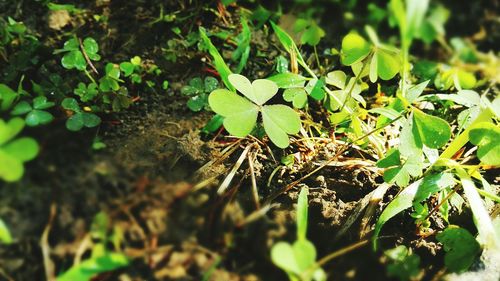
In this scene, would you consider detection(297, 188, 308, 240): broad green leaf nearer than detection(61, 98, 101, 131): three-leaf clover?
Yes

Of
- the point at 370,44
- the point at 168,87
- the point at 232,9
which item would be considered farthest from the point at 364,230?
the point at 232,9

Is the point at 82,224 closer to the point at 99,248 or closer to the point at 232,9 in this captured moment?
the point at 99,248

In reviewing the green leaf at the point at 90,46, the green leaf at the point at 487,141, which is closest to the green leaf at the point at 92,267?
the green leaf at the point at 90,46

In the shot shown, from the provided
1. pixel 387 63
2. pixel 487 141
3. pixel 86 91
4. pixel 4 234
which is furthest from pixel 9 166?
pixel 487 141

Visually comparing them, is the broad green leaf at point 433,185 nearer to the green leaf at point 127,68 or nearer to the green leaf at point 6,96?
the green leaf at point 127,68

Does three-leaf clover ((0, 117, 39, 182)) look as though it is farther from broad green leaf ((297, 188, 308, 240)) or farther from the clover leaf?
broad green leaf ((297, 188, 308, 240))

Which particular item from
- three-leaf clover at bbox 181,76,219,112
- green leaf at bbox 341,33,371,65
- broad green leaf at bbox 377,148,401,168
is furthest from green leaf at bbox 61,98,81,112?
broad green leaf at bbox 377,148,401,168

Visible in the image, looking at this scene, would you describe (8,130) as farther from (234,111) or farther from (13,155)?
(234,111)
